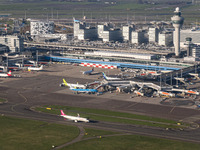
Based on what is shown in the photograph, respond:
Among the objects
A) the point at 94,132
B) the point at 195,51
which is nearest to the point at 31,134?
the point at 94,132

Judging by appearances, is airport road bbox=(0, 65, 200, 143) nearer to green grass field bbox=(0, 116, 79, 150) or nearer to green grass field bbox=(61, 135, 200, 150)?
green grass field bbox=(61, 135, 200, 150)

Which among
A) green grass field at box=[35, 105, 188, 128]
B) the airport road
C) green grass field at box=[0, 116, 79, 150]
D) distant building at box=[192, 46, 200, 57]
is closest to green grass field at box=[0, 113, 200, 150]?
green grass field at box=[0, 116, 79, 150]

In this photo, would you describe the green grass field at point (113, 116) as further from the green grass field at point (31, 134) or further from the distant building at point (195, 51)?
the distant building at point (195, 51)

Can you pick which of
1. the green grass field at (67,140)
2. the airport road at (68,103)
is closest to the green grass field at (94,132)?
the green grass field at (67,140)

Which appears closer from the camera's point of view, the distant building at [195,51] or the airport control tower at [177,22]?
the airport control tower at [177,22]

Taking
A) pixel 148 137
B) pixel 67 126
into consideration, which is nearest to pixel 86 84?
pixel 67 126

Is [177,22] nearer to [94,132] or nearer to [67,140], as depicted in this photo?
[94,132]
